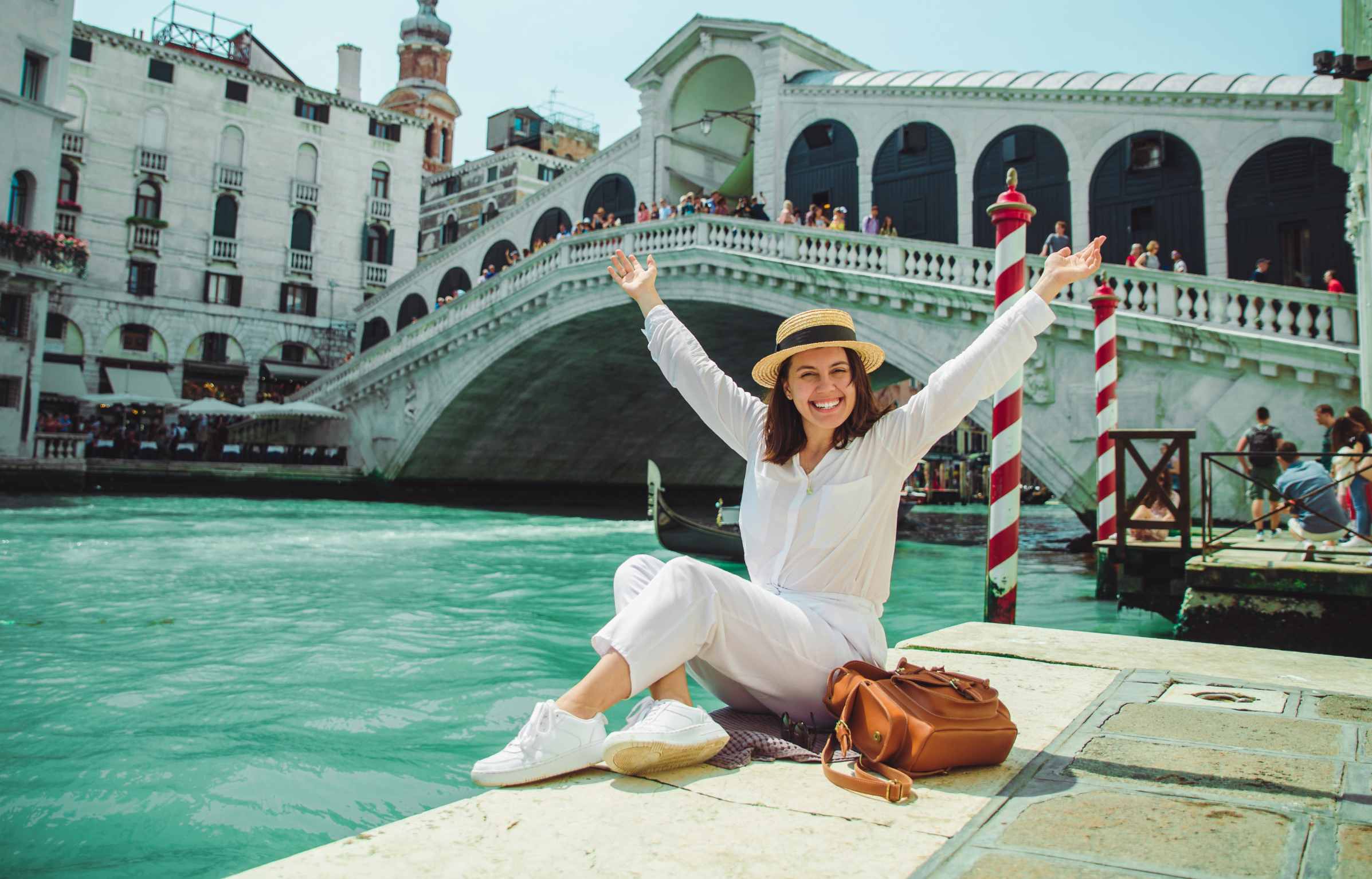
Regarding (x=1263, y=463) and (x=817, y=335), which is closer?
(x=817, y=335)

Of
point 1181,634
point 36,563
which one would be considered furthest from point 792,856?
point 36,563

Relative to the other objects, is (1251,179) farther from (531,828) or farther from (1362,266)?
(531,828)

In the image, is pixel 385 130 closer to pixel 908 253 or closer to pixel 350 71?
pixel 350 71

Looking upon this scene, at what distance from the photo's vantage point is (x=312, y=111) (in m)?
23.1

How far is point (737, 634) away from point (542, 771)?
41 cm

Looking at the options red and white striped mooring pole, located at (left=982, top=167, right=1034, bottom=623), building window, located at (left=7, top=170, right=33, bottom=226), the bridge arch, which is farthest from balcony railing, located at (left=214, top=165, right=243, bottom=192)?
red and white striped mooring pole, located at (left=982, top=167, right=1034, bottom=623)

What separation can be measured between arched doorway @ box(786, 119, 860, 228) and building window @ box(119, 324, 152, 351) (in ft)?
49.9

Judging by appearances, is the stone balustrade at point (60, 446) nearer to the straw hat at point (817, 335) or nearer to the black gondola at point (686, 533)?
the black gondola at point (686, 533)

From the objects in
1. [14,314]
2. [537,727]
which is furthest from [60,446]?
[537,727]

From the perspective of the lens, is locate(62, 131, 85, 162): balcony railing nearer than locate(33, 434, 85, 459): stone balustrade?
No

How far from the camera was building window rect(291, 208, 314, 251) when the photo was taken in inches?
907

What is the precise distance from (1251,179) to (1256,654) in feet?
33.0

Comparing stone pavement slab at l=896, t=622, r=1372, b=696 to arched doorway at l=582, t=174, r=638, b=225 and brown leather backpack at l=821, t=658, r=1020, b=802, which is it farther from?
arched doorway at l=582, t=174, r=638, b=225

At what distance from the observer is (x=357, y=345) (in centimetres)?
2395
